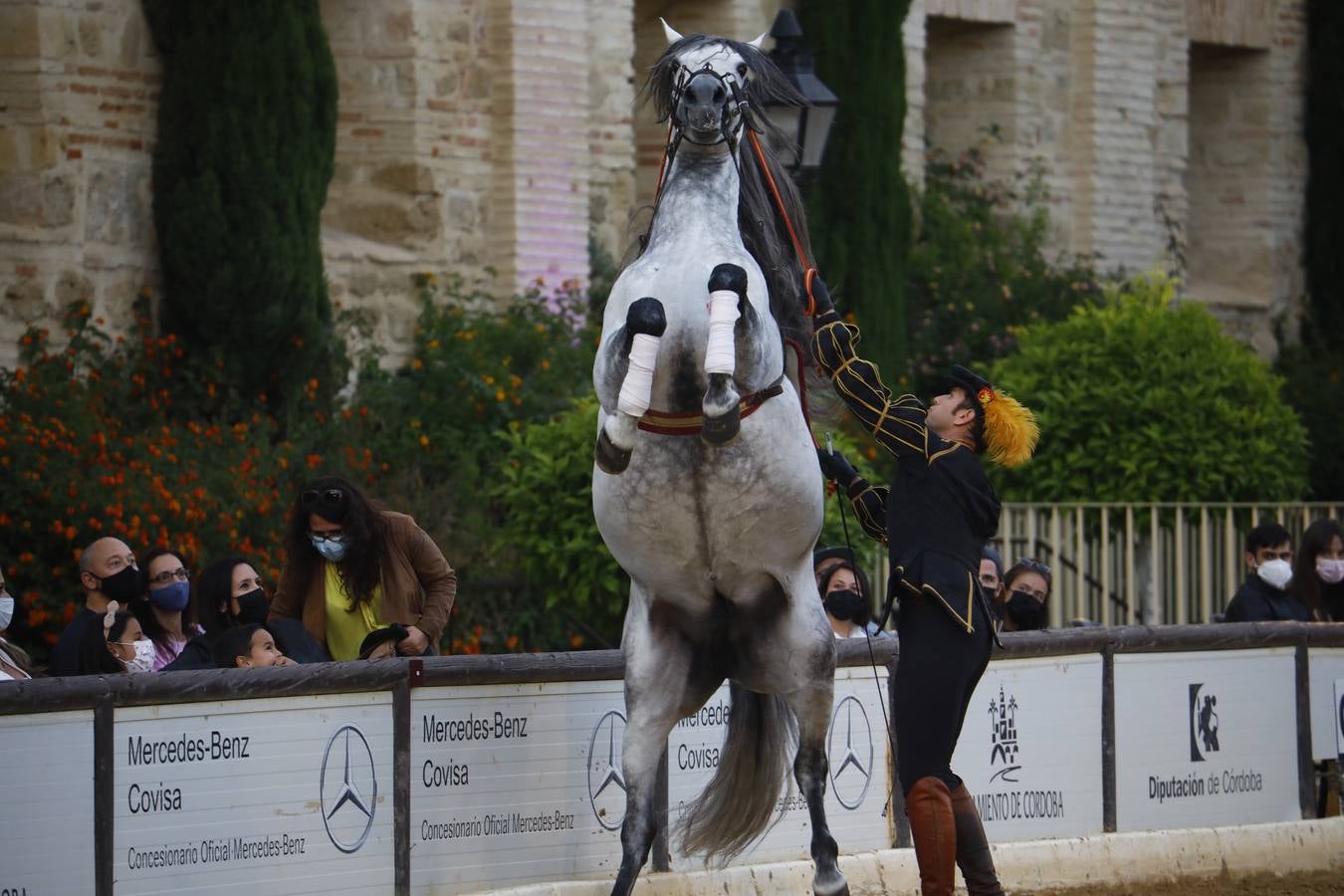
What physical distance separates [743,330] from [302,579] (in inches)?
101

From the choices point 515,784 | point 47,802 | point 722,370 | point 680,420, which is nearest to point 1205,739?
point 515,784

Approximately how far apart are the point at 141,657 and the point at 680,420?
8.33 ft

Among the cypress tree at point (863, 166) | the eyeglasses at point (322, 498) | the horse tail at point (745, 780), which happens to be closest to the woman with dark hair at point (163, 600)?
the eyeglasses at point (322, 498)

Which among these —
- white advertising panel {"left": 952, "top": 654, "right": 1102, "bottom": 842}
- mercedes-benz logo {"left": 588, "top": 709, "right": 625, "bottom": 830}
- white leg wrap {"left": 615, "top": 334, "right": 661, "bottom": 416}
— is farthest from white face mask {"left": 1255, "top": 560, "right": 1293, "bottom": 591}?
white leg wrap {"left": 615, "top": 334, "right": 661, "bottom": 416}

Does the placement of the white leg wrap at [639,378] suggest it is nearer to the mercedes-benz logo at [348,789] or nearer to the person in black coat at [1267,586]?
the mercedes-benz logo at [348,789]

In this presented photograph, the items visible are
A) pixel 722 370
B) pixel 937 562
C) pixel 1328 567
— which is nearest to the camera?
pixel 722 370

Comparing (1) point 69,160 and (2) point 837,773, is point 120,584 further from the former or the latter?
(1) point 69,160

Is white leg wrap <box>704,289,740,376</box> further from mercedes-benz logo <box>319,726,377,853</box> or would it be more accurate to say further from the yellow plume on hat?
mercedes-benz logo <box>319,726,377,853</box>

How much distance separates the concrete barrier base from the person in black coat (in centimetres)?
121

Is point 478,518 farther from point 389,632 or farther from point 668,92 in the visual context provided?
point 668,92

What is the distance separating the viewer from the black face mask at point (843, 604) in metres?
10.7

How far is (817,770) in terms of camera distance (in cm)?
845

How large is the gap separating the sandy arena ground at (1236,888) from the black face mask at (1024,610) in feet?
4.60

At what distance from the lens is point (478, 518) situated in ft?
46.8
